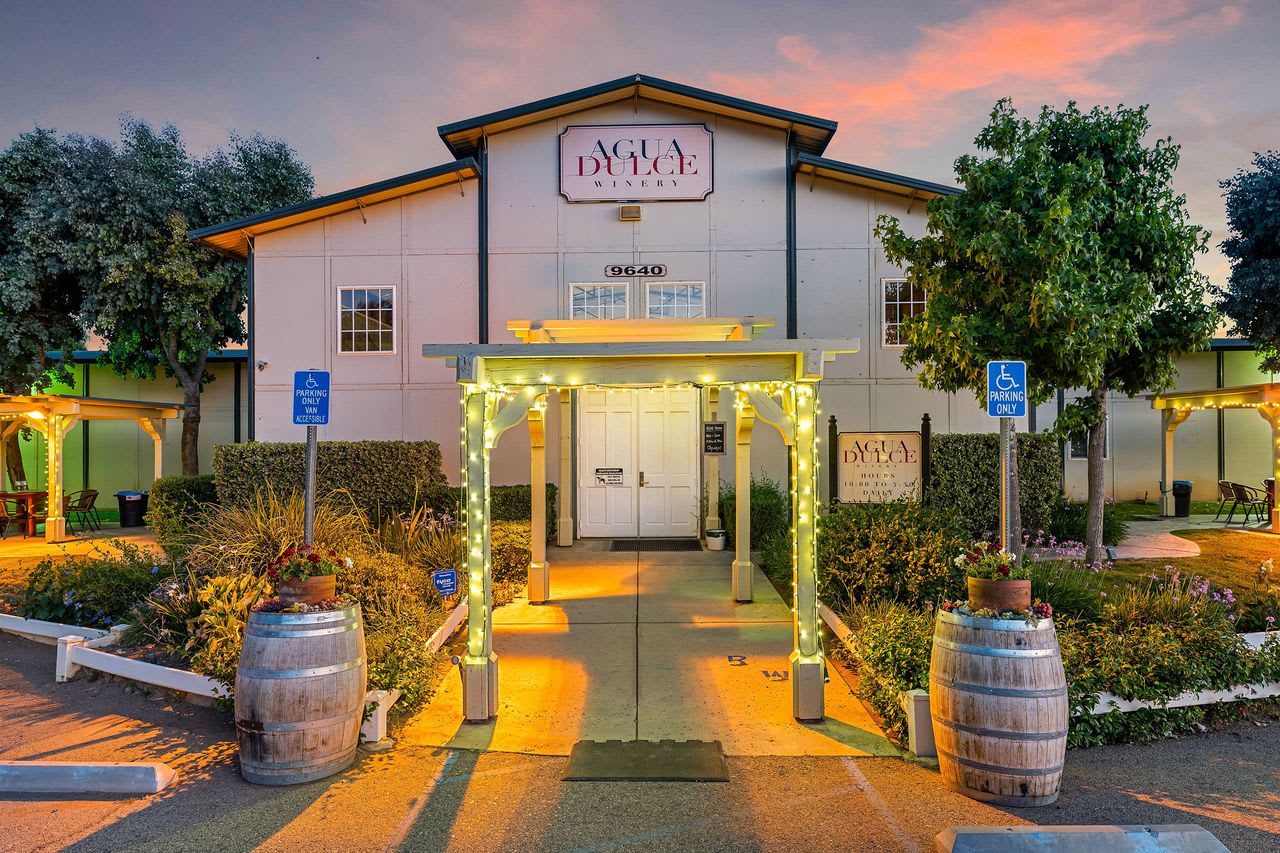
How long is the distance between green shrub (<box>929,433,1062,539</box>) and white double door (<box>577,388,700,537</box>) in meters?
4.13

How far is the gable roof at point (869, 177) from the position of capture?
1207cm

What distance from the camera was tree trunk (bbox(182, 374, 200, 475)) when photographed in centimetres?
1823

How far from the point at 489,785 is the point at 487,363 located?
2881 mm

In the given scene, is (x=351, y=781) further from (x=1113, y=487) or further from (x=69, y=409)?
(x=1113, y=487)

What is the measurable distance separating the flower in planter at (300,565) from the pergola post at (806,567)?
10.6 feet

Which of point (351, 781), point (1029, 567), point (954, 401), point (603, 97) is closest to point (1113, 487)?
point (954, 401)

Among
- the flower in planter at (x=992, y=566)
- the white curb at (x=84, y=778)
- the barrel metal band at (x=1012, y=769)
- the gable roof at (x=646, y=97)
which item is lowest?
the white curb at (x=84, y=778)

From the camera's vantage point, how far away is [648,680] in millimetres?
6078

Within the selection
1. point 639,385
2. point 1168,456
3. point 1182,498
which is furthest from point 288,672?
point 1168,456

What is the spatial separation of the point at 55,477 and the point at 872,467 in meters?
14.8

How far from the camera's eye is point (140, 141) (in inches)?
712

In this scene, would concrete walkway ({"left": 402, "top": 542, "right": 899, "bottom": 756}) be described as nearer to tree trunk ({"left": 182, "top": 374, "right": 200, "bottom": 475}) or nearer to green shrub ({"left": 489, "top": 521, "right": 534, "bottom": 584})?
green shrub ({"left": 489, "top": 521, "right": 534, "bottom": 584})

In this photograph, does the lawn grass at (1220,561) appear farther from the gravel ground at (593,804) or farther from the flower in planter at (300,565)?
the flower in planter at (300,565)

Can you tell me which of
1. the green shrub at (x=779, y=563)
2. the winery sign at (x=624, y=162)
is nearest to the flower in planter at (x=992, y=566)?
the green shrub at (x=779, y=563)
